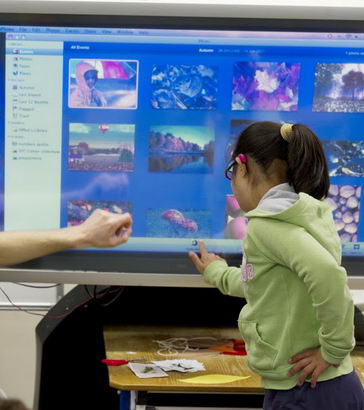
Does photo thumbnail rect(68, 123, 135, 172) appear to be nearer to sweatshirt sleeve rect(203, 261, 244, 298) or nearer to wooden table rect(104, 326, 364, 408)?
sweatshirt sleeve rect(203, 261, 244, 298)

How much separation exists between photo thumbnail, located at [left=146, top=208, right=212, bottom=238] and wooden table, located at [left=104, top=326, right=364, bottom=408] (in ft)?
1.01

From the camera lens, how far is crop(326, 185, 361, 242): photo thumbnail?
217 centimetres

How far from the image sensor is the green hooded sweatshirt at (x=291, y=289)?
1583 millimetres

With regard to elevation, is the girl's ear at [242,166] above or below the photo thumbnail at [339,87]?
below

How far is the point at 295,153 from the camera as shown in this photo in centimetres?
170

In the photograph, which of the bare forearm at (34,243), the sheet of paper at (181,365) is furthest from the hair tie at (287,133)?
the sheet of paper at (181,365)

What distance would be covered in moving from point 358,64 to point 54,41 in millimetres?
901

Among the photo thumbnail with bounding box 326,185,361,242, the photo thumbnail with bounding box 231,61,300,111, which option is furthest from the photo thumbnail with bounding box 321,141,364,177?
the photo thumbnail with bounding box 231,61,300,111

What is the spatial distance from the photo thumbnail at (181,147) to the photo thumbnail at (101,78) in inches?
5.5

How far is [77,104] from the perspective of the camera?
2.13m

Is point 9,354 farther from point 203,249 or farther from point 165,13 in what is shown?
point 165,13

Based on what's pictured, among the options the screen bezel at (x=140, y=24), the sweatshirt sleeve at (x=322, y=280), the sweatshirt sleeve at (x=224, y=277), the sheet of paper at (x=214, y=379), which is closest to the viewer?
the sweatshirt sleeve at (x=322, y=280)

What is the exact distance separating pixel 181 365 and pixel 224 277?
0.28m

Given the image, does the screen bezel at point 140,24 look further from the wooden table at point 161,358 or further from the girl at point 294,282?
the girl at point 294,282
